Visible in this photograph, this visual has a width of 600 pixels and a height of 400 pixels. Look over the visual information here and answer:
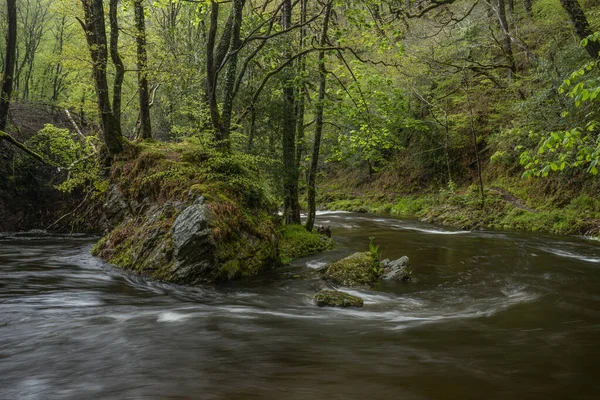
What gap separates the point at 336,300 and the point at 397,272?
2.35 metres

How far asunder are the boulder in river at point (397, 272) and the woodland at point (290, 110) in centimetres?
310

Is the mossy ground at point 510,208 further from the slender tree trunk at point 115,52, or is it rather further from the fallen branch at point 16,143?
the fallen branch at point 16,143

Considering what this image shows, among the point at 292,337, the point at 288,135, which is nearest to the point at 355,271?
the point at 292,337

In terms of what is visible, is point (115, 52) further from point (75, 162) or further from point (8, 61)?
point (8, 61)

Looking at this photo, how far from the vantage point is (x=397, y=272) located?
7.88 m

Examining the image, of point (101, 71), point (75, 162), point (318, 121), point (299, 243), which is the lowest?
point (299, 243)

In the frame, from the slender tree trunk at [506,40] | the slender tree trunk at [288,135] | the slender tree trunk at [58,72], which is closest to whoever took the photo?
the slender tree trunk at [288,135]

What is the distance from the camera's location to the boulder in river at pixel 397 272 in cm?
777

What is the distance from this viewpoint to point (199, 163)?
8906 millimetres

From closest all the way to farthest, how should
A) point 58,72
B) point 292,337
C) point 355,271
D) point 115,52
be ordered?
point 292,337 < point 355,271 < point 115,52 < point 58,72

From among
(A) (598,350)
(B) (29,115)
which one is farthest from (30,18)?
(A) (598,350)

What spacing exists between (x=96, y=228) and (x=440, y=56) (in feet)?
64.1

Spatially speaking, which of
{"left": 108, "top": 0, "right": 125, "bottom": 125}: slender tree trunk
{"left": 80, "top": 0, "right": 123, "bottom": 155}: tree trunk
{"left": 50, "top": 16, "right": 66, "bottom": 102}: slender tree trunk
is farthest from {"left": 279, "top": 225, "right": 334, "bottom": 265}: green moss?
{"left": 50, "top": 16, "right": 66, "bottom": 102}: slender tree trunk

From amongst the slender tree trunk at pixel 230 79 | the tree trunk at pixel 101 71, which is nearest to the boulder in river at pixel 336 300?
the slender tree trunk at pixel 230 79
